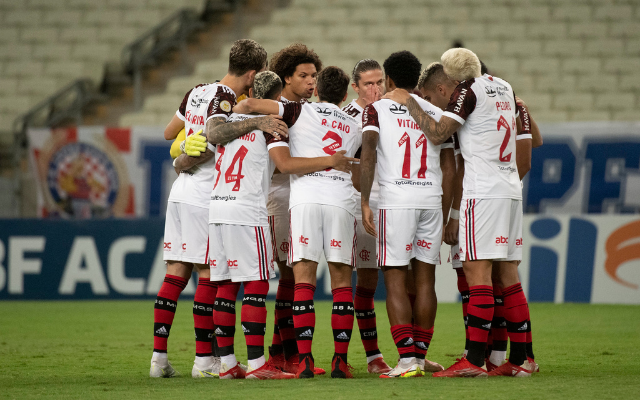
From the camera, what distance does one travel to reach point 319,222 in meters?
5.12

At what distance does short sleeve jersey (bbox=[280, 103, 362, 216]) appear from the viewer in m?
5.18

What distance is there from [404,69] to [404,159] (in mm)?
629

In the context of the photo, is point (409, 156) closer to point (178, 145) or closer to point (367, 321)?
point (367, 321)

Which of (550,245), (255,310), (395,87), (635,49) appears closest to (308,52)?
(395,87)

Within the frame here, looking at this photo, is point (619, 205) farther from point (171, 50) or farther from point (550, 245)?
point (171, 50)

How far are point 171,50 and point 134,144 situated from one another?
433 centimetres

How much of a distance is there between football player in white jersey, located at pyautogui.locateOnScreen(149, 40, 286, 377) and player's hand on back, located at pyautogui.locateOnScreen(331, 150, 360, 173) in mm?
806

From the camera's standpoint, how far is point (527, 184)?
10.9 meters

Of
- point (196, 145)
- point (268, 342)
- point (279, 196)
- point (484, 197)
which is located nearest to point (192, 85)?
point (268, 342)

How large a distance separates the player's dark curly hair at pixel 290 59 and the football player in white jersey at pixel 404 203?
74 centimetres

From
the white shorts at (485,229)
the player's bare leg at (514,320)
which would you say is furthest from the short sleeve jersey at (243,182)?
the player's bare leg at (514,320)

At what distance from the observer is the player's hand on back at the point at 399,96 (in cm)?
530

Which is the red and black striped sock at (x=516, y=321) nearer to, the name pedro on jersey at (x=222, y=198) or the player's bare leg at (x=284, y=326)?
the player's bare leg at (x=284, y=326)

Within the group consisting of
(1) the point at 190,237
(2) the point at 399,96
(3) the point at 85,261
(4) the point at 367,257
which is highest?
(2) the point at 399,96
